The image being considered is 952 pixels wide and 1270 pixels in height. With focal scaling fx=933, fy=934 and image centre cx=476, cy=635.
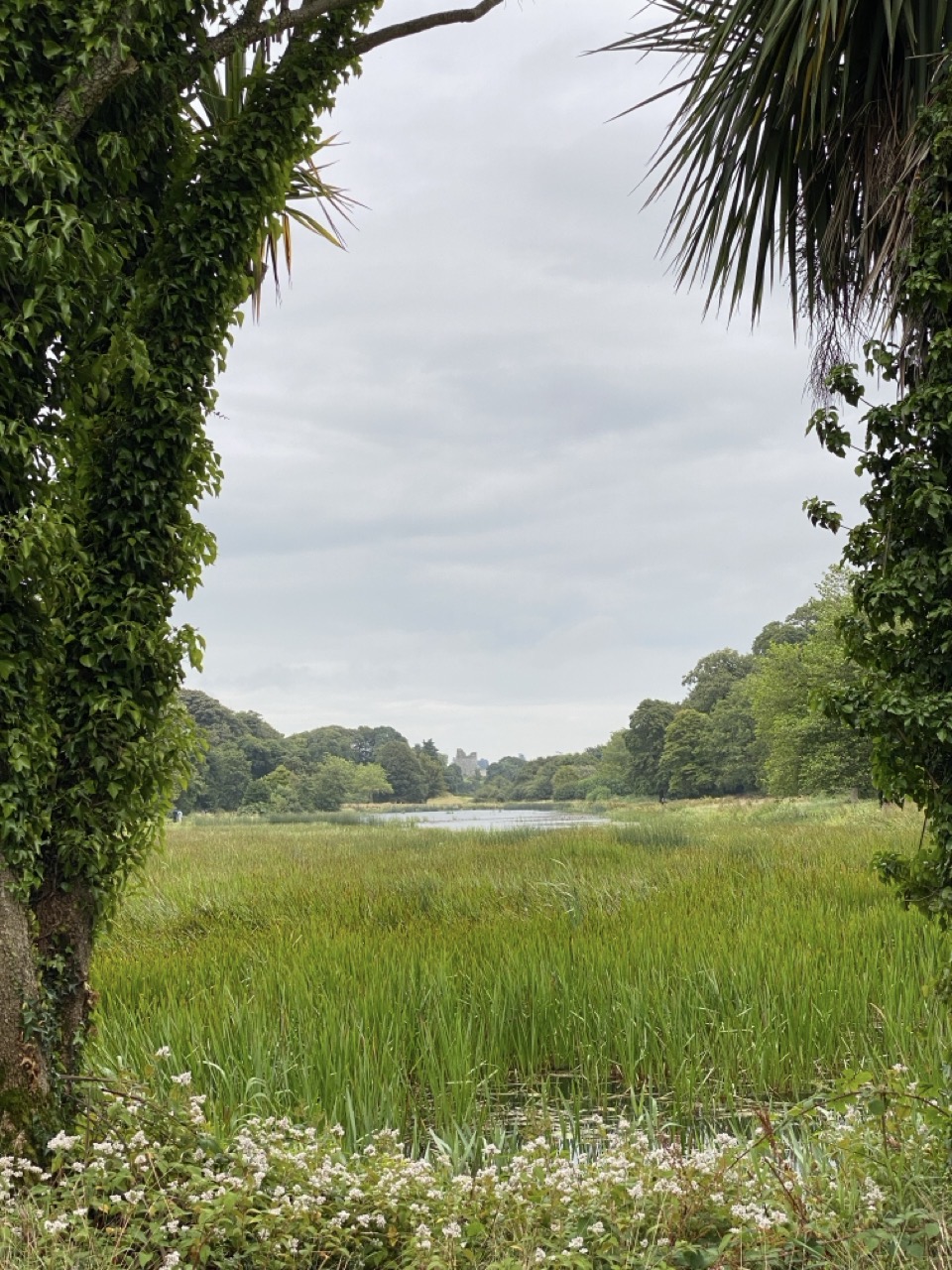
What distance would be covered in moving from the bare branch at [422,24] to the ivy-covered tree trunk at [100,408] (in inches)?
5.5

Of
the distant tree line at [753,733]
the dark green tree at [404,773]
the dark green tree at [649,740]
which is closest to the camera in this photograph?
the distant tree line at [753,733]

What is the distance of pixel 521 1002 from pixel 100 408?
4518 mm

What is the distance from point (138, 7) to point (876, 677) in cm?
482

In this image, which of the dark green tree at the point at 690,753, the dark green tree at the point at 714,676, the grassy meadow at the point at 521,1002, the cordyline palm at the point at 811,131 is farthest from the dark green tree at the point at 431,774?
the cordyline palm at the point at 811,131

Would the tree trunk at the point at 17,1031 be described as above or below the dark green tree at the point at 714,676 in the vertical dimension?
below

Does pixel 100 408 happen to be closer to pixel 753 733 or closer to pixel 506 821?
pixel 506 821

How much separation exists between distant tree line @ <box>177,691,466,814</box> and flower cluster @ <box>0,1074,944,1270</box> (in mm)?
53304

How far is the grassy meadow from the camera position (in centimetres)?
512

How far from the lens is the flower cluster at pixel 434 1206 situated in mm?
3146

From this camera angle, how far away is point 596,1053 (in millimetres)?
5656

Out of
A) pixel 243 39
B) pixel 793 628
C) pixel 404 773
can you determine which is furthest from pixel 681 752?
pixel 243 39

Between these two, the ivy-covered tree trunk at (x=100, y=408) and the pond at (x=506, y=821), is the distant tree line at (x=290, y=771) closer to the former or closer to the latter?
the pond at (x=506, y=821)

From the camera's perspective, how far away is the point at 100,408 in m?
5.02

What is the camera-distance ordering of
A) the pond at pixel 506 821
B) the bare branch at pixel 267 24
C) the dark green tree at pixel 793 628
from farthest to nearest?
1. the dark green tree at pixel 793 628
2. the pond at pixel 506 821
3. the bare branch at pixel 267 24
